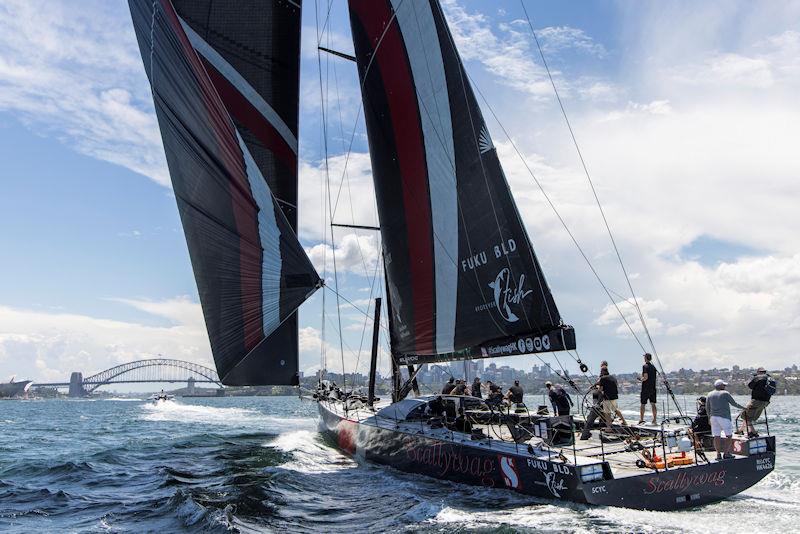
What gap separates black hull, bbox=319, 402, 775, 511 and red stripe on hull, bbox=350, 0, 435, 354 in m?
3.70

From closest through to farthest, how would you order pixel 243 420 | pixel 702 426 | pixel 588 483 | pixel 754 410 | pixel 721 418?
pixel 588 483 < pixel 721 418 < pixel 702 426 < pixel 754 410 < pixel 243 420

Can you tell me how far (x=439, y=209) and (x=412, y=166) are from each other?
1.55 metres

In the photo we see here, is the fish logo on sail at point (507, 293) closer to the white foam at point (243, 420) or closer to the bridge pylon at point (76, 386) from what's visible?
the white foam at point (243, 420)

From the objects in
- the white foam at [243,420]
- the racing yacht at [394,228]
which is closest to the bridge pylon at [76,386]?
the white foam at [243,420]

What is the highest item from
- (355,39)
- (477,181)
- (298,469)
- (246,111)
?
(355,39)

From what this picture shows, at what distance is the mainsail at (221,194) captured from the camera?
575 inches

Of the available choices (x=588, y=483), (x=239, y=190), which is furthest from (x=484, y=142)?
(x=588, y=483)

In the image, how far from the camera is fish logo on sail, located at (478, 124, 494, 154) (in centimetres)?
1323

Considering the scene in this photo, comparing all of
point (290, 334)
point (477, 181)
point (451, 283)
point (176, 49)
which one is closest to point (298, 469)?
point (290, 334)

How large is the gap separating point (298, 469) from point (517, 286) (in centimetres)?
738

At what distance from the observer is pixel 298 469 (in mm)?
15477

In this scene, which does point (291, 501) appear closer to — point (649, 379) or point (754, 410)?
point (649, 379)

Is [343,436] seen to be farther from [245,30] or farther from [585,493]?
[245,30]

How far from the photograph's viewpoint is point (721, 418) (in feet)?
33.7
